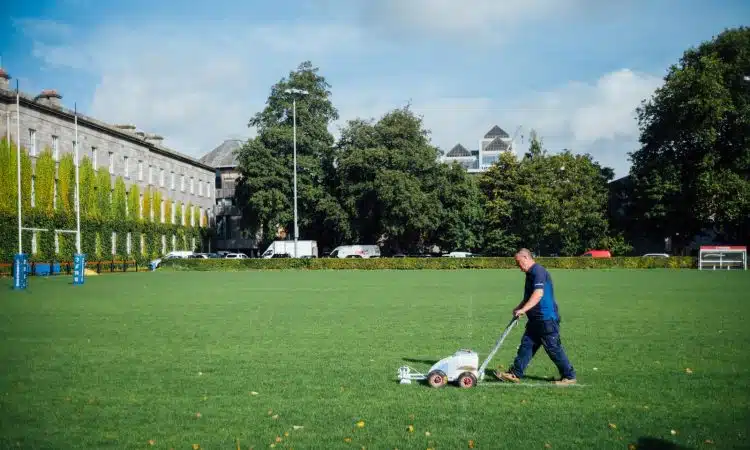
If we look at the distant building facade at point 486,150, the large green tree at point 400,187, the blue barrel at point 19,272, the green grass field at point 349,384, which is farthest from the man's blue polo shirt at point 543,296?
the distant building facade at point 486,150

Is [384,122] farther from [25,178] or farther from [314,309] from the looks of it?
[314,309]

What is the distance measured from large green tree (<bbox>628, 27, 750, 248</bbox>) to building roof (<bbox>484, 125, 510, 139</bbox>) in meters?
81.9

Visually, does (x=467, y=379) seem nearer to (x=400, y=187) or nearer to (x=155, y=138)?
(x=400, y=187)

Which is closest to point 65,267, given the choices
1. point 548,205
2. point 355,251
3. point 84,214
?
point 84,214

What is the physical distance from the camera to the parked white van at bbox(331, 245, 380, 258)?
70294 mm

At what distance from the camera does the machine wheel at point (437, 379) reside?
29.1 ft

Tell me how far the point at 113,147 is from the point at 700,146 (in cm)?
5464

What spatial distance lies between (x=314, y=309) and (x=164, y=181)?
60.4 m

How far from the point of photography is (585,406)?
25.7 feet

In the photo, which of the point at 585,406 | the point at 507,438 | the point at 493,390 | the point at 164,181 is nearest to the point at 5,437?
the point at 507,438

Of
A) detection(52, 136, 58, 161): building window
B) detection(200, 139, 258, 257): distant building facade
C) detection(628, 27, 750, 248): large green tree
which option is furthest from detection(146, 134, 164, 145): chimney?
detection(628, 27, 750, 248): large green tree

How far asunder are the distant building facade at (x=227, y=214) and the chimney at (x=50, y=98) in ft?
110

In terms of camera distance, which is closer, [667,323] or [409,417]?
[409,417]

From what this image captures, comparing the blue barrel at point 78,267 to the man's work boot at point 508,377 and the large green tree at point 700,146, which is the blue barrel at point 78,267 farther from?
the large green tree at point 700,146
